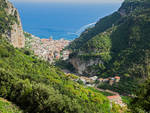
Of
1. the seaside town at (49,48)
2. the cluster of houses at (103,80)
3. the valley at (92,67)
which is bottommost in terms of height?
the cluster of houses at (103,80)

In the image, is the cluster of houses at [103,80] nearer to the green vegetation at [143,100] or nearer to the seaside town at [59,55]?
the seaside town at [59,55]

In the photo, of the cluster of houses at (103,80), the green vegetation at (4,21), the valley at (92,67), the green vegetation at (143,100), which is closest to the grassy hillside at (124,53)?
the valley at (92,67)

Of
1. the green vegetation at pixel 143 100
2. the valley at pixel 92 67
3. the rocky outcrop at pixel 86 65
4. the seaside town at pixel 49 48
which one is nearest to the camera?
the green vegetation at pixel 143 100

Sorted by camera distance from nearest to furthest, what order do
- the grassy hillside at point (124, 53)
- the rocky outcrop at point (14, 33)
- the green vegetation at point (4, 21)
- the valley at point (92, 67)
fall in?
1. the valley at point (92, 67)
2. the grassy hillside at point (124, 53)
3. the green vegetation at point (4, 21)
4. the rocky outcrop at point (14, 33)

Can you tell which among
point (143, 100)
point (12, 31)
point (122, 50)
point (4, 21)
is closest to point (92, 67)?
point (122, 50)

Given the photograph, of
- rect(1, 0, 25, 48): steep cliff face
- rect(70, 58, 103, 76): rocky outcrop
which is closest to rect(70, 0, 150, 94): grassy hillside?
rect(70, 58, 103, 76): rocky outcrop

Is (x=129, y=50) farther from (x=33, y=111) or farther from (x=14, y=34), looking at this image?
(x=33, y=111)

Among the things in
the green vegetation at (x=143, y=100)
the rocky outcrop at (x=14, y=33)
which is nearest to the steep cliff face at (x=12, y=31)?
the rocky outcrop at (x=14, y=33)

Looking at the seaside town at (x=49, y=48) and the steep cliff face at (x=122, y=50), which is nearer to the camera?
the steep cliff face at (x=122, y=50)

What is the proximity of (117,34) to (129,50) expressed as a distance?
13.8 metres

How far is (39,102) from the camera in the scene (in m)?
16.2

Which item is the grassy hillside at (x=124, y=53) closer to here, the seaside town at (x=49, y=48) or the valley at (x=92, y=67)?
the valley at (x=92, y=67)

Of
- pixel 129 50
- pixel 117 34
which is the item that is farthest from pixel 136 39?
pixel 117 34

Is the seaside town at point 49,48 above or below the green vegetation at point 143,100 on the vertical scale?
above
